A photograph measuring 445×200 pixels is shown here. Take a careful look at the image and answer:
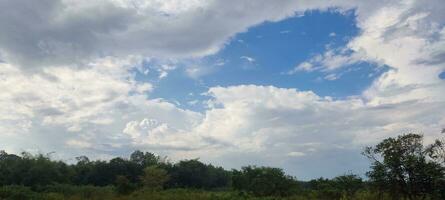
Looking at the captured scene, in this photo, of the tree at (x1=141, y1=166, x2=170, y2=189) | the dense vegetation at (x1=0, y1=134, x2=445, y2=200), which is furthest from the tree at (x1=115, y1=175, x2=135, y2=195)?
the tree at (x1=141, y1=166, x2=170, y2=189)

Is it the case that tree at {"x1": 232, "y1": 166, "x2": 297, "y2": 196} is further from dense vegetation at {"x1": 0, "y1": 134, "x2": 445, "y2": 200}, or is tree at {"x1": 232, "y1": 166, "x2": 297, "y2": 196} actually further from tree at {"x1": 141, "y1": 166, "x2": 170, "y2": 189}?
tree at {"x1": 141, "y1": 166, "x2": 170, "y2": 189}

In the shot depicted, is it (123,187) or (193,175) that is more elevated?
(193,175)

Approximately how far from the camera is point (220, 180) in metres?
95.8

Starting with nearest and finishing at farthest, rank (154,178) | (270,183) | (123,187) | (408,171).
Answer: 1. (408,171)
2. (123,187)
3. (270,183)
4. (154,178)

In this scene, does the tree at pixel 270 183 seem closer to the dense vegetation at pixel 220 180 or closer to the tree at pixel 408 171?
the dense vegetation at pixel 220 180

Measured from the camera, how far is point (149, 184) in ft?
197

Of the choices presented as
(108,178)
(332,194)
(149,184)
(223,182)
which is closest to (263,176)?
(332,194)

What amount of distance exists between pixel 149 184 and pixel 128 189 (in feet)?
46.3

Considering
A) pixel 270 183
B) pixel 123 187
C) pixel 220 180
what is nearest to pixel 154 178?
pixel 123 187

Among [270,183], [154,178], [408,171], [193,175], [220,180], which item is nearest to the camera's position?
[408,171]

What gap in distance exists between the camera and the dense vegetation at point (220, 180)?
24.4 m

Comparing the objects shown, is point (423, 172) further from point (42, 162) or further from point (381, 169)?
point (42, 162)

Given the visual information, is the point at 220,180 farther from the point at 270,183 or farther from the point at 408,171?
the point at 408,171

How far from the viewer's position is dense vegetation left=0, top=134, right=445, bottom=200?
24.4 m
